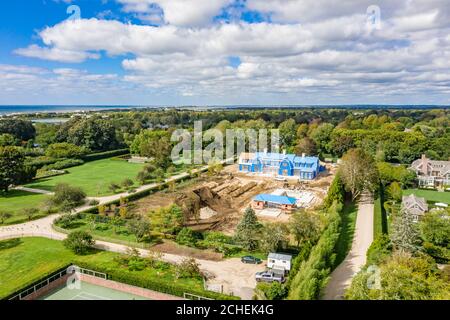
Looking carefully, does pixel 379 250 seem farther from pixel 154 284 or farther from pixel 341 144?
pixel 341 144

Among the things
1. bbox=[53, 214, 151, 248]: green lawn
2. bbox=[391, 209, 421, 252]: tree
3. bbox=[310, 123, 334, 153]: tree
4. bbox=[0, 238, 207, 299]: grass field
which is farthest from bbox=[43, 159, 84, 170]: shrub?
bbox=[391, 209, 421, 252]: tree

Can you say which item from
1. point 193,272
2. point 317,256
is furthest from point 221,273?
point 317,256

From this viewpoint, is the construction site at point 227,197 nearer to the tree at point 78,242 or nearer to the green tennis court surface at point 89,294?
the tree at point 78,242

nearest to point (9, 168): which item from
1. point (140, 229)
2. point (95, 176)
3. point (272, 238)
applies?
point (95, 176)

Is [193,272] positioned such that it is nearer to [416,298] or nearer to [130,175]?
[416,298]

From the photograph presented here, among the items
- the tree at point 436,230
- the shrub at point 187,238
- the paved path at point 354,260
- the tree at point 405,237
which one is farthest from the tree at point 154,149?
the tree at point 436,230

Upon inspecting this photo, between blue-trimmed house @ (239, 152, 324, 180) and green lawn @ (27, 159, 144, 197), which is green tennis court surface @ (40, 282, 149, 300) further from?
blue-trimmed house @ (239, 152, 324, 180)
